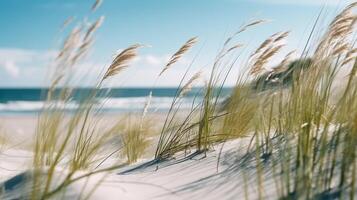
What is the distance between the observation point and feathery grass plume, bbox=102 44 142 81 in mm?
2197

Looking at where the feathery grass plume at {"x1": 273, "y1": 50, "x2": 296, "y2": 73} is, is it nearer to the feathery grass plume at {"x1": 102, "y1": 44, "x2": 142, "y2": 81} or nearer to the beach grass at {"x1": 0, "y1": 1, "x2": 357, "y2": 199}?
the beach grass at {"x1": 0, "y1": 1, "x2": 357, "y2": 199}

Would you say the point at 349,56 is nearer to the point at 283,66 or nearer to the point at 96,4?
the point at 283,66

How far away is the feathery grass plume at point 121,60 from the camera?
2197 millimetres

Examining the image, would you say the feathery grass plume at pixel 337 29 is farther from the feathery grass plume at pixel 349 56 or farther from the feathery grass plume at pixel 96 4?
the feathery grass plume at pixel 96 4

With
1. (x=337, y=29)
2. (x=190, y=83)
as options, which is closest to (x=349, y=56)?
(x=337, y=29)

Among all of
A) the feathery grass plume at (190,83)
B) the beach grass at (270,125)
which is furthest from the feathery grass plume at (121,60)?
the feathery grass plume at (190,83)

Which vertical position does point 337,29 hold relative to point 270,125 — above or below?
above

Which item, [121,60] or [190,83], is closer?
[121,60]

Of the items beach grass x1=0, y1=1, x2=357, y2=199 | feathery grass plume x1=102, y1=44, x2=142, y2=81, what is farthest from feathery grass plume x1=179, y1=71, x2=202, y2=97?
feathery grass plume x1=102, y1=44, x2=142, y2=81

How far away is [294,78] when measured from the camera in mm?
2316

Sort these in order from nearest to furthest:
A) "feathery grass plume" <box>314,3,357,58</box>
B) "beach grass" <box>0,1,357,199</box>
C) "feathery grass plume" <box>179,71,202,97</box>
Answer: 1. "beach grass" <box>0,1,357,199</box>
2. "feathery grass plume" <box>314,3,357,58</box>
3. "feathery grass plume" <box>179,71,202,97</box>

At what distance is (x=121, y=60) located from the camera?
2201mm

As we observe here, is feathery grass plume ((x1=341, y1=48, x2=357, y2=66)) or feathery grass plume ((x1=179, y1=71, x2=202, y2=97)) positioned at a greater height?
feathery grass plume ((x1=341, y1=48, x2=357, y2=66))

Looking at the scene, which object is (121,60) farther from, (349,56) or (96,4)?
(349,56)
